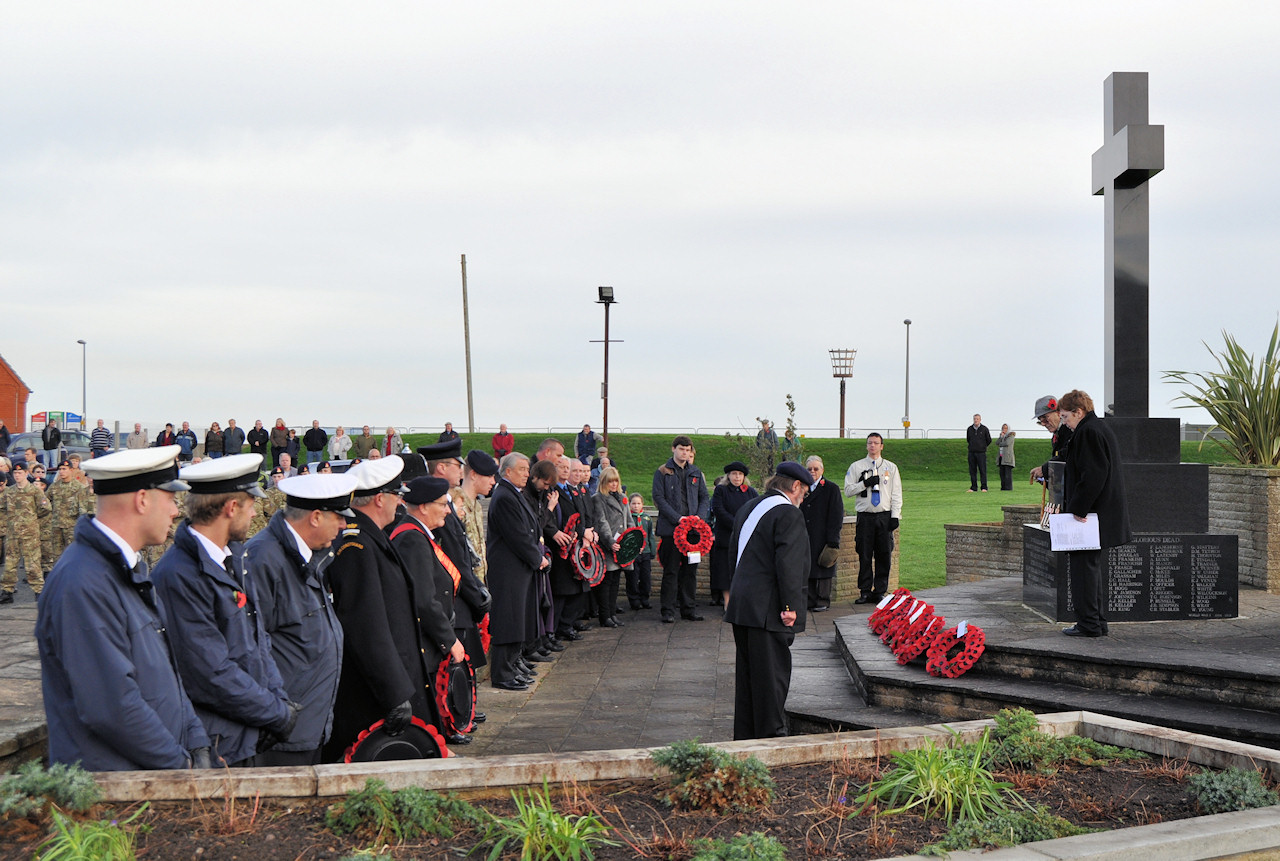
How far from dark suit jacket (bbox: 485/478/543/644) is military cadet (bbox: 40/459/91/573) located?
840cm

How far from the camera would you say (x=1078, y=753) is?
4.84 meters

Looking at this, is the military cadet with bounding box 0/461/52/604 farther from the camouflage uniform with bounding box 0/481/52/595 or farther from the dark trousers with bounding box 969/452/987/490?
the dark trousers with bounding box 969/452/987/490

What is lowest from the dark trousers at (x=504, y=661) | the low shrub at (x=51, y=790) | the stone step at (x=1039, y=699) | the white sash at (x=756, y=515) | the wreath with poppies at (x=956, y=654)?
the dark trousers at (x=504, y=661)

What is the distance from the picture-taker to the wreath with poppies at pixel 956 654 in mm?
7238

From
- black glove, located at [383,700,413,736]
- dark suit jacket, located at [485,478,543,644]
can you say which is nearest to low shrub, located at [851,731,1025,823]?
black glove, located at [383,700,413,736]

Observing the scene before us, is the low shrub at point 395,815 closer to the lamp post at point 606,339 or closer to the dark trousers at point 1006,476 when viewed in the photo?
the lamp post at point 606,339

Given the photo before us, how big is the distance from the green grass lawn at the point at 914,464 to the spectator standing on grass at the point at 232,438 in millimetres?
10744

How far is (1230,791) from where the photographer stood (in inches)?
164

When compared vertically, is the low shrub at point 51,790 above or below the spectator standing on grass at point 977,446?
below

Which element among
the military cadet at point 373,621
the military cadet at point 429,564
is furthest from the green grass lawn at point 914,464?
the military cadet at point 373,621

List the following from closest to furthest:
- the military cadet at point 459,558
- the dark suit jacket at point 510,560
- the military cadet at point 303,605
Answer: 1. the military cadet at point 303,605
2. the military cadet at point 459,558
3. the dark suit jacket at point 510,560

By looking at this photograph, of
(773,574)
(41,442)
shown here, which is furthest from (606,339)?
(773,574)

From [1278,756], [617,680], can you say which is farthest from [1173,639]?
[617,680]

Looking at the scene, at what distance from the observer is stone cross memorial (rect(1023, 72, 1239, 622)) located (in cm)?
859
